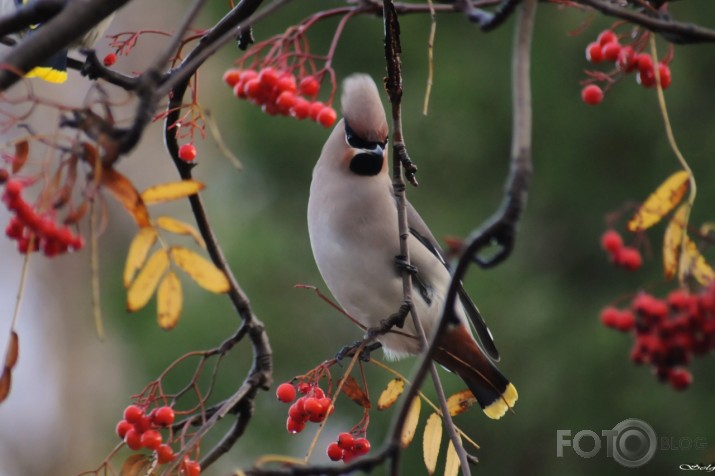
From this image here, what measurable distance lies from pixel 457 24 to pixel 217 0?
130 centimetres

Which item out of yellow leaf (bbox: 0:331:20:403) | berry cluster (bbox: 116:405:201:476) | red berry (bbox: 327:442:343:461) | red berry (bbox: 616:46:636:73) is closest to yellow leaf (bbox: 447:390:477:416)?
red berry (bbox: 327:442:343:461)

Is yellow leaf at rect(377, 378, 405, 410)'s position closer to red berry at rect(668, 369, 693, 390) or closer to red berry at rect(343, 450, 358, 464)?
red berry at rect(343, 450, 358, 464)

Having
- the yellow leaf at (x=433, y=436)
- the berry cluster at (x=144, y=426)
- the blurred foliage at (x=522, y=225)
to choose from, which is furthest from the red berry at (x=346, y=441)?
the blurred foliage at (x=522, y=225)

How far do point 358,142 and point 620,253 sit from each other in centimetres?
119

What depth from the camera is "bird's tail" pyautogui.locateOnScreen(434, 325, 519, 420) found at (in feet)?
7.42

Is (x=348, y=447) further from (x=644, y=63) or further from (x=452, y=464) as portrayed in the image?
(x=644, y=63)

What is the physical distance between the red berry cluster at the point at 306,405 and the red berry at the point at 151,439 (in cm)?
21

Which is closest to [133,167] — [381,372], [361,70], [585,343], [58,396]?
[58,396]

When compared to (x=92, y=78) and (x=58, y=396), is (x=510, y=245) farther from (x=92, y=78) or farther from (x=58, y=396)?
(x=58, y=396)

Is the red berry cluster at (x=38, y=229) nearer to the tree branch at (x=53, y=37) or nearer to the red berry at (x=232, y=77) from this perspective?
the tree branch at (x=53, y=37)

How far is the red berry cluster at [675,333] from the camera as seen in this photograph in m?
0.88

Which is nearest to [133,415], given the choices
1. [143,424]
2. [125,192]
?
[143,424]

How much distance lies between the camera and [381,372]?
5.04m

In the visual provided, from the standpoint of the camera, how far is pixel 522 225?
565cm
